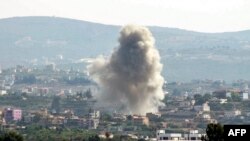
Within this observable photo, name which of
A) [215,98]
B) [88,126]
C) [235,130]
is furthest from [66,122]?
[235,130]

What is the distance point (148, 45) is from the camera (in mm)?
128625

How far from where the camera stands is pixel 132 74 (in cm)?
12606

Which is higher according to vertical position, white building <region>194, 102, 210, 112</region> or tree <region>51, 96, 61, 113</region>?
tree <region>51, 96, 61, 113</region>

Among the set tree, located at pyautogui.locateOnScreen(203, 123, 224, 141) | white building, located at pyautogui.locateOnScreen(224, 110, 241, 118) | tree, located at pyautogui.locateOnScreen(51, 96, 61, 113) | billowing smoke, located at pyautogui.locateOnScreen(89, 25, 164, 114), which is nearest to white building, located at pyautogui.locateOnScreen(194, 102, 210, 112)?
white building, located at pyautogui.locateOnScreen(224, 110, 241, 118)

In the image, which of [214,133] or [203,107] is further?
[203,107]

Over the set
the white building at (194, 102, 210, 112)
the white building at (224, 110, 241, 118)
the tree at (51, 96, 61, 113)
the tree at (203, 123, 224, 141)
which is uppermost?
the tree at (51, 96, 61, 113)

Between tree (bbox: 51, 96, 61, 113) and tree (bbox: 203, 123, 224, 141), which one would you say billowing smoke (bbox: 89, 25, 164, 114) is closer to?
tree (bbox: 51, 96, 61, 113)

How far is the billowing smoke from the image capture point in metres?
126

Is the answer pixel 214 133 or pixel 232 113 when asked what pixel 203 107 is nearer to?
pixel 232 113

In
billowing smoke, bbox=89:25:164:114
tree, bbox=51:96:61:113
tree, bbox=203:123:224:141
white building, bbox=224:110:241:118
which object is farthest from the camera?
tree, bbox=51:96:61:113

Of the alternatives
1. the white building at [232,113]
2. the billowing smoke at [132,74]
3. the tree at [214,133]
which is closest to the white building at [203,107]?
the white building at [232,113]

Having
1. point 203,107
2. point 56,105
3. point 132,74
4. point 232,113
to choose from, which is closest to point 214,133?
point 132,74

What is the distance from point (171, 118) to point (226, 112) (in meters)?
9.57

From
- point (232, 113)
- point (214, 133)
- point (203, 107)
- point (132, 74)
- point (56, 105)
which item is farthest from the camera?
point (56, 105)
